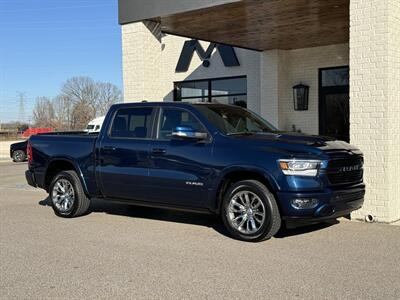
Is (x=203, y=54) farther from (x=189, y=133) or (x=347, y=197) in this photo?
(x=347, y=197)

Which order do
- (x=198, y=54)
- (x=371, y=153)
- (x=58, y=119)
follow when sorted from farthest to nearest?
(x=58, y=119) < (x=198, y=54) < (x=371, y=153)

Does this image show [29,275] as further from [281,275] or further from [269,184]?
[269,184]

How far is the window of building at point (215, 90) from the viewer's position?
18478 millimetres

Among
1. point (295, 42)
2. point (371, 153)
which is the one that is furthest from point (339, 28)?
point (371, 153)

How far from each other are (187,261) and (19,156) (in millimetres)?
23604

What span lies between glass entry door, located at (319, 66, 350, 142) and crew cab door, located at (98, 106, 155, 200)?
852 cm

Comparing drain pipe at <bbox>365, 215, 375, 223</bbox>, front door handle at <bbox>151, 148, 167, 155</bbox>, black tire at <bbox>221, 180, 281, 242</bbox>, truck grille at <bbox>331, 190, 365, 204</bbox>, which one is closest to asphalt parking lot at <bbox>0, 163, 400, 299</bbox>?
black tire at <bbox>221, 180, 281, 242</bbox>

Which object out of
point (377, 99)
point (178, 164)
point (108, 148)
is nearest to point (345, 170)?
point (377, 99)

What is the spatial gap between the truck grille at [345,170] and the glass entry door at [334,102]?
8101 mm

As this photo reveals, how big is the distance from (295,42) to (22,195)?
8.20m

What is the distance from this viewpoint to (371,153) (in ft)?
27.4

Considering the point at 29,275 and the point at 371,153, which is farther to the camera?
the point at 371,153

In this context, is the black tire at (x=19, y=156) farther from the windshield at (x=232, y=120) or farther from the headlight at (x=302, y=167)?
the headlight at (x=302, y=167)

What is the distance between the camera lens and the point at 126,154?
838cm
